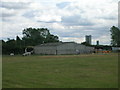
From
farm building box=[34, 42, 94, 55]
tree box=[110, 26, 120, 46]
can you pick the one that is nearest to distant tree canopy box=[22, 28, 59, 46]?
tree box=[110, 26, 120, 46]

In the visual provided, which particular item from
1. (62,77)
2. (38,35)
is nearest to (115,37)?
(38,35)

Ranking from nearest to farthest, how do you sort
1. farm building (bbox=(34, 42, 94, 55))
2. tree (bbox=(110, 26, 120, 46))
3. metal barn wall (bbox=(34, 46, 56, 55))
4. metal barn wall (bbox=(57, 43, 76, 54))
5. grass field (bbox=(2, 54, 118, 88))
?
1. grass field (bbox=(2, 54, 118, 88))
2. metal barn wall (bbox=(34, 46, 56, 55))
3. farm building (bbox=(34, 42, 94, 55))
4. metal barn wall (bbox=(57, 43, 76, 54))
5. tree (bbox=(110, 26, 120, 46))

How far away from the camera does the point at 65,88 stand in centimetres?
1144

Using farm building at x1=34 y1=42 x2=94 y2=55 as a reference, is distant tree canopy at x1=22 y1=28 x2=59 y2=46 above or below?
above

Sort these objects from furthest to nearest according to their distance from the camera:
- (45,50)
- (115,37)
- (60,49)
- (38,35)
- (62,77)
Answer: (38,35), (115,37), (45,50), (60,49), (62,77)

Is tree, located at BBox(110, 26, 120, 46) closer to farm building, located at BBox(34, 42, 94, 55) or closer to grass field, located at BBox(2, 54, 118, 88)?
farm building, located at BBox(34, 42, 94, 55)

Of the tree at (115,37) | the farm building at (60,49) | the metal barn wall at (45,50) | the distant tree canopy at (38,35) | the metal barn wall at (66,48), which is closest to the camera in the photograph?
the metal barn wall at (45,50)

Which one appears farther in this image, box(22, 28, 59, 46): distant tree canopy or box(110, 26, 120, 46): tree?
box(22, 28, 59, 46): distant tree canopy

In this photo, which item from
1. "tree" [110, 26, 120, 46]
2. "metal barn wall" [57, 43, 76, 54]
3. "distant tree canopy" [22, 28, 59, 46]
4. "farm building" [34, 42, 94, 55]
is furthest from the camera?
"distant tree canopy" [22, 28, 59, 46]

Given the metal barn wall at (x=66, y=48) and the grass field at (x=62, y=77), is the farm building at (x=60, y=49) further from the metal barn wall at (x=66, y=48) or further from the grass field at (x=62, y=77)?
the grass field at (x=62, y=77)

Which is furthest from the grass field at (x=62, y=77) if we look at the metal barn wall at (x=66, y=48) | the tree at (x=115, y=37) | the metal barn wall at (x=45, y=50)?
the tree at (x=115, y=37)

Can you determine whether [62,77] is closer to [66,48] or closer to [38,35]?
[66,48]

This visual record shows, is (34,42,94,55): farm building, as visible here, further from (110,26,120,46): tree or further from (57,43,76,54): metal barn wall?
(110,26,120,46): tree

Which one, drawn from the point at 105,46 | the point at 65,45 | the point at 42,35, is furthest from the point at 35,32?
the point at 65,45
